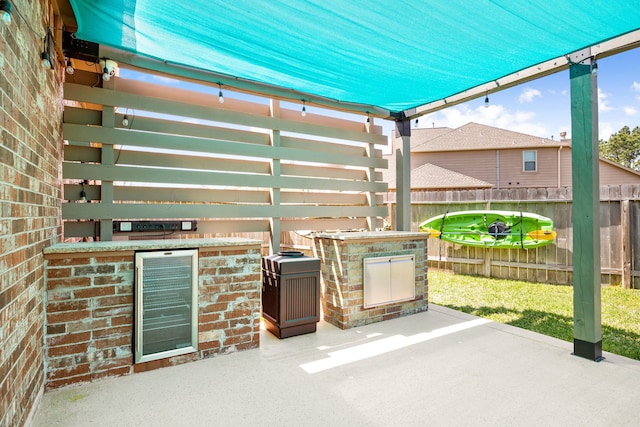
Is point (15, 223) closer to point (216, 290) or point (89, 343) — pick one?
point (89, 343)

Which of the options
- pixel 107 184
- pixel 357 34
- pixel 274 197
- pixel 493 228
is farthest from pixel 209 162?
pixel 493 228

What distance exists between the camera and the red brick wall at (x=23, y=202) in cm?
167

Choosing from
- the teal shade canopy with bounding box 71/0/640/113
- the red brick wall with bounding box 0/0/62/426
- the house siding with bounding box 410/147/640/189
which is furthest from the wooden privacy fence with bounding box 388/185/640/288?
the house siding with bounding box 410/147/640/189

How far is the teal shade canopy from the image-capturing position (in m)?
2.42

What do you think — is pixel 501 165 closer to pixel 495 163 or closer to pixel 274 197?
pixel 495 163

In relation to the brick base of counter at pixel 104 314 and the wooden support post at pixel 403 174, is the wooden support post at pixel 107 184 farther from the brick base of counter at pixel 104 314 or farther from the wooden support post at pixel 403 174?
the wooden support post at pixel 403 174

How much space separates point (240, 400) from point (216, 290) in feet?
3.37

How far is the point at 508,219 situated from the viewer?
703 cm

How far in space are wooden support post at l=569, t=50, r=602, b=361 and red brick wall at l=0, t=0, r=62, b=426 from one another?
13.3 feet

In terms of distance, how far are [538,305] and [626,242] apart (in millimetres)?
2391

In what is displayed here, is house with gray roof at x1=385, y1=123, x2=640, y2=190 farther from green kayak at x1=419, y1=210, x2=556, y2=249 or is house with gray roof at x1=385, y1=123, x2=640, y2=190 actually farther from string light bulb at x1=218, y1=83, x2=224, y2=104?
string light bulb at x1=218, y1=83, x2=224, y2=104

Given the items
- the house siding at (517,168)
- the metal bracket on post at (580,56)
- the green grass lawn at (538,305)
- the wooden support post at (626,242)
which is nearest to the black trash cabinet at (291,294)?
the green grass lawn at (538,305)

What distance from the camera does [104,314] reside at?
8.88 feet

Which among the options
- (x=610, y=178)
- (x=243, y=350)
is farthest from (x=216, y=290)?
(x=610, y=178)
